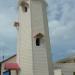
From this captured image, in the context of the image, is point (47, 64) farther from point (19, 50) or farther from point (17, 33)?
point (17, 33)

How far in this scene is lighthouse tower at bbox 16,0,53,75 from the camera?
23781mm

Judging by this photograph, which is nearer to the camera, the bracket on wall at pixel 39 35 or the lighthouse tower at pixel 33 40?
the lighthouse tower at pixel 33 40

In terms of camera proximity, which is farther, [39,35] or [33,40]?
[39,35]

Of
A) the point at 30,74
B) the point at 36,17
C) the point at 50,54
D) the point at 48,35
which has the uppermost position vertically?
the point at 36,17

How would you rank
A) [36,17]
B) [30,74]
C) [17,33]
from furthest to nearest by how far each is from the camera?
[17,33] → [36,17] → [30,74]

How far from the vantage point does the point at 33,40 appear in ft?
79.8

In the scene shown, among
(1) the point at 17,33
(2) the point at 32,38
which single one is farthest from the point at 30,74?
(1) the point at 17,33

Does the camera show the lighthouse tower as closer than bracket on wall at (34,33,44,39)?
Yes

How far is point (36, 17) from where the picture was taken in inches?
981

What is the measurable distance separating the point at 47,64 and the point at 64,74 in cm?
329

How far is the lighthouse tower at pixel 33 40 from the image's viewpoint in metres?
23.8

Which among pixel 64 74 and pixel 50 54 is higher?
pixel 50 54

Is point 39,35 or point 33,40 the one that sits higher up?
point 39,35

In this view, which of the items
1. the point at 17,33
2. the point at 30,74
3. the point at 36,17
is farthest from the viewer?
the point at 17,33
